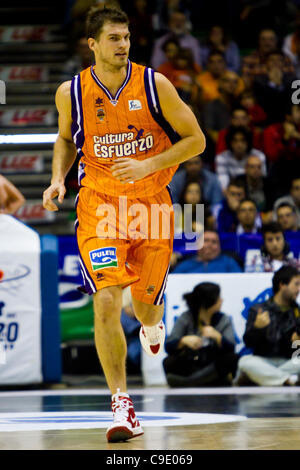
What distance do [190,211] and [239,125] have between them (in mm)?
1933

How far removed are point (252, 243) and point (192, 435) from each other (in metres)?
4.45

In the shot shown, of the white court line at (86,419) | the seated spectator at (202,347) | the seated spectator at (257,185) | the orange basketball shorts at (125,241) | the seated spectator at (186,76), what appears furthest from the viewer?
the seated spectator at (186,76)

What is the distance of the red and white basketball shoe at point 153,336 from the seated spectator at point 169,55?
655 cm

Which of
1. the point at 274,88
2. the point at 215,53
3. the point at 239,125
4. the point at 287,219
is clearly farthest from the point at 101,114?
the point at 215,53

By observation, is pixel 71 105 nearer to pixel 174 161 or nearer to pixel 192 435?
pixel 174 161

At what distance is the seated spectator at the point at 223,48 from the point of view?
1280cm

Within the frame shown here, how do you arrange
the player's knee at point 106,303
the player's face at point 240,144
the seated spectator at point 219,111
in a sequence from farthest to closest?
the seated spectator at point 219,111 < the player's face at point 240,144 < the player's knee at point 106,303

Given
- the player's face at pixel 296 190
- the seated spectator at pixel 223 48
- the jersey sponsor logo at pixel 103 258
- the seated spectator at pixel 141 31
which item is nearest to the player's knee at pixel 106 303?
the jersey sponsor logo at pixel 103 258

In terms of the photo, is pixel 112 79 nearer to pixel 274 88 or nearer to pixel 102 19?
pixel 102 19

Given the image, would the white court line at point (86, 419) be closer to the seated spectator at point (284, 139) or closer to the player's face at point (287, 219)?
the player's face at point (287, 219)

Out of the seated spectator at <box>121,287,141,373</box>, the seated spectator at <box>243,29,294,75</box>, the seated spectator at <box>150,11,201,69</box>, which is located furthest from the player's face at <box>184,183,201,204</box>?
the seated spectator at <box>243,29,294,75</box>

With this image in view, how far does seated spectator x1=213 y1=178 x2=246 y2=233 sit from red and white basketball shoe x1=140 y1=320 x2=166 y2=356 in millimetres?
3946

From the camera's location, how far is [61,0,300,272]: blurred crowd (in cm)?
956

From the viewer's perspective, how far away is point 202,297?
26.6 ft
